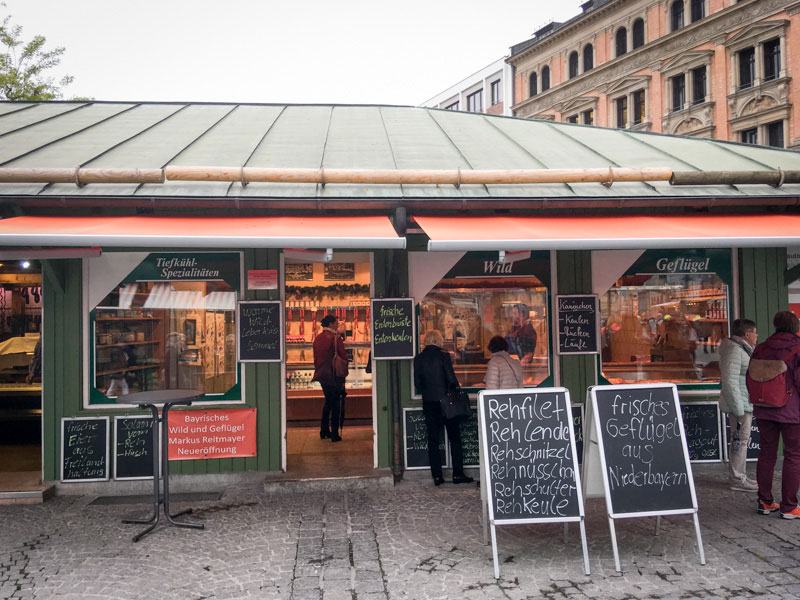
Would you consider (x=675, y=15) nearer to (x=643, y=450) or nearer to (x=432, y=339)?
(x=432, y=339)

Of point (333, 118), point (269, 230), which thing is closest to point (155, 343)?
point (269, 230)

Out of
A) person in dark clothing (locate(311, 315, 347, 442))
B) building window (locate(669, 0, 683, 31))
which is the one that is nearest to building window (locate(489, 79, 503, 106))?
building window (locate(669, 0, 683, 31))

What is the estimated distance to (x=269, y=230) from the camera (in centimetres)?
486

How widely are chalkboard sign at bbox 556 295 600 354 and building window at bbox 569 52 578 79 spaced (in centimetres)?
3461

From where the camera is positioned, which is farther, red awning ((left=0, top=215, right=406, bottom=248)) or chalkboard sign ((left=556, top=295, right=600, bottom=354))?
chalkboard sign ((left=556, top=295, right=600, bottom=354))

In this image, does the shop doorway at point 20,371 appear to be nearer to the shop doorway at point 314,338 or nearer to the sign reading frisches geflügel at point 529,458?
the shop doorway at point 314,338

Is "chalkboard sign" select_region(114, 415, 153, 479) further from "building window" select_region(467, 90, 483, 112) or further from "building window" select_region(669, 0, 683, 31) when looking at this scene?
"building window" select_region(467, 90, 483, 112)

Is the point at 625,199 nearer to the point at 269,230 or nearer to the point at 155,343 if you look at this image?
the point at 269,230

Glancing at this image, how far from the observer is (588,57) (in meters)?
35.8

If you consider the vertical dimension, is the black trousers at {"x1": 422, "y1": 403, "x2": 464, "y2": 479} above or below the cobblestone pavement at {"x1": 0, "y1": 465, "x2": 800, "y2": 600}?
above

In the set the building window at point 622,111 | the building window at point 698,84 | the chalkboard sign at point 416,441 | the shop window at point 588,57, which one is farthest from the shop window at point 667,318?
the shop window at point 588,57

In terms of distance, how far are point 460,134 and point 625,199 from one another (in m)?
2.77

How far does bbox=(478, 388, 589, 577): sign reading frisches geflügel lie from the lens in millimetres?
4426

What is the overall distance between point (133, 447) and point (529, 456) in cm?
433
